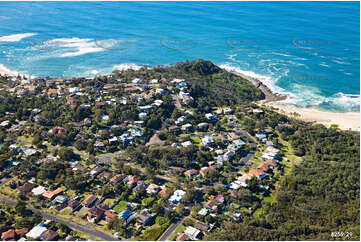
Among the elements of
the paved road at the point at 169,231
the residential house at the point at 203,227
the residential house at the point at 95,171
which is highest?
the residential house at the point at 95,171

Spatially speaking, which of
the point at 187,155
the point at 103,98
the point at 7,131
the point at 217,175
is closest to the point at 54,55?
the point at 103,98

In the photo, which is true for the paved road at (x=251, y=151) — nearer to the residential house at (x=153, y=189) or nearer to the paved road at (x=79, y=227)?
the residential house at (x=153, y=189)

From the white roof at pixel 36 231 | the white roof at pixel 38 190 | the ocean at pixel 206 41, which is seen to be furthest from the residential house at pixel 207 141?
the ocean at pixel 206 41

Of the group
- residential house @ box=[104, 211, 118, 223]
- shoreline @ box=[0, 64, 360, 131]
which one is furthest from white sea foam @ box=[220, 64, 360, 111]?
residential house @ box=[104, 211, 118, 223]

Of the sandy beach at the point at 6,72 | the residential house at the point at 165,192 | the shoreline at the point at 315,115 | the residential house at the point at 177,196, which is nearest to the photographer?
the residential house at the point at 177,196

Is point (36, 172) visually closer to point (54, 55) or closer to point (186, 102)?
point (186, 102)

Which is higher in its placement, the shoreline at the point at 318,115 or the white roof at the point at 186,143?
the shoreline at the point at 318,115
